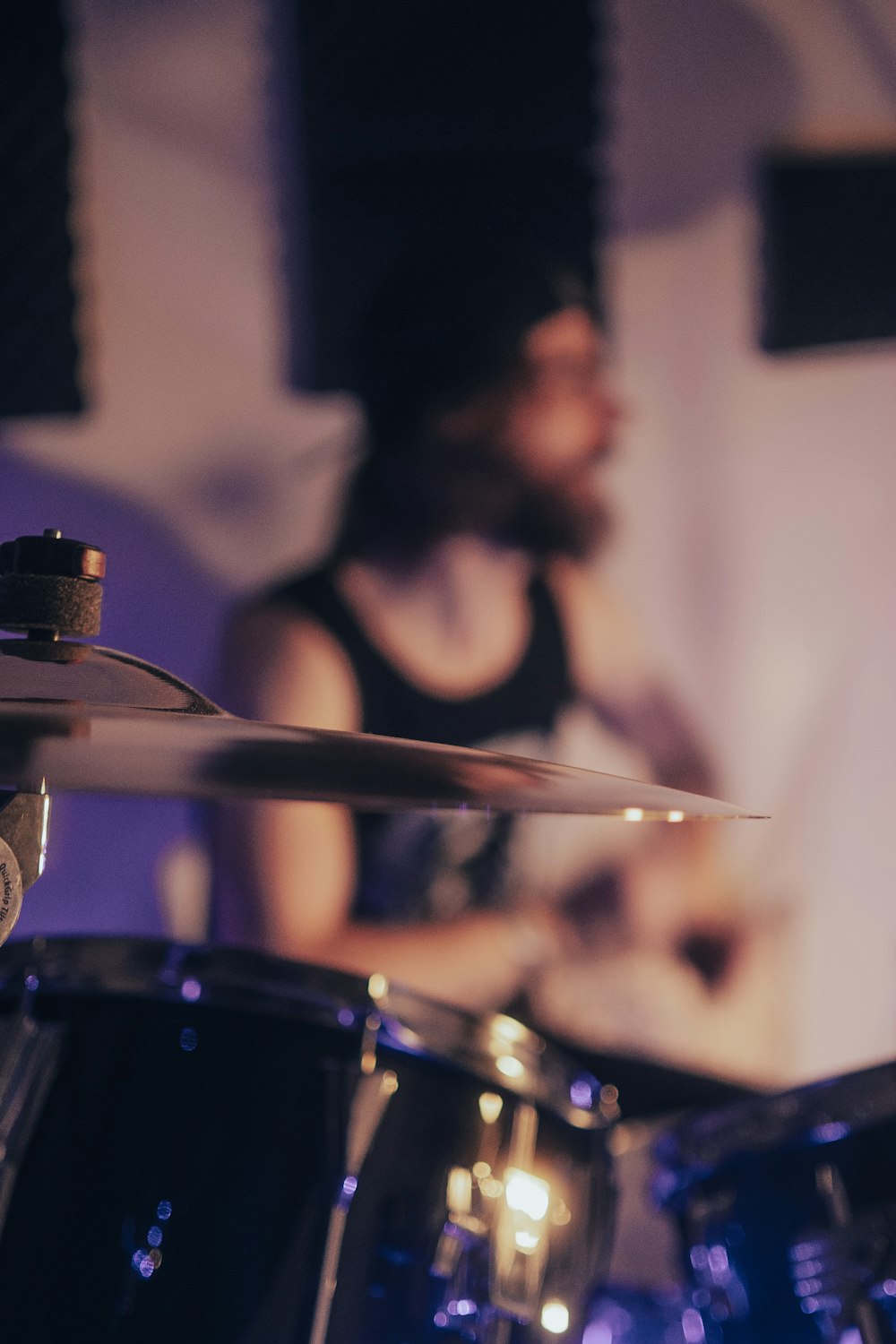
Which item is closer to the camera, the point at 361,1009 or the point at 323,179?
the point at 361,1009

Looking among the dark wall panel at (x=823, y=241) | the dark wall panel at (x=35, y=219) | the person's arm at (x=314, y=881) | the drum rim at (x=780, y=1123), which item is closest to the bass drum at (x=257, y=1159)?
the drum rim at (x=780, y=1123)

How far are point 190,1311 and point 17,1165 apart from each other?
15cm

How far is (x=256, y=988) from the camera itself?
712mm

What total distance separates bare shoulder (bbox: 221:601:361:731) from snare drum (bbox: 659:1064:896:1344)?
0.73m

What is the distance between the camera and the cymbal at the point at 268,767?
419mm

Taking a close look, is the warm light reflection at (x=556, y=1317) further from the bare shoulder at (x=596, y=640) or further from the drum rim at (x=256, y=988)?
the bare shoulder at (x=596, y=640)

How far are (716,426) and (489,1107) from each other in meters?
1.05

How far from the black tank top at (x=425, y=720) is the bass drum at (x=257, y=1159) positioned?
645mm

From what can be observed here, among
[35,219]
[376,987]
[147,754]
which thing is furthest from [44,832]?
[35,219]

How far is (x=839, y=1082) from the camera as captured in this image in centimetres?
75

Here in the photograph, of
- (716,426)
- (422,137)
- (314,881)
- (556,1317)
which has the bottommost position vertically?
(556,1317)

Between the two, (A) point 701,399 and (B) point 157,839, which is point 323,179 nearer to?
(A) point 701,399

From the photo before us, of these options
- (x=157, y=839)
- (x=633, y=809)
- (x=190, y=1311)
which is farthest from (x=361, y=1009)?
(x=157, y=839)

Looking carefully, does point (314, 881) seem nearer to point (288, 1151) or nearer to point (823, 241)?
point (288, 1151)
